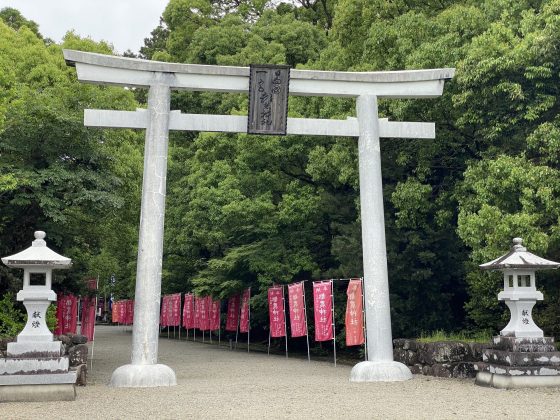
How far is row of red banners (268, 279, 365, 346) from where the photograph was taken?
14.3 meters

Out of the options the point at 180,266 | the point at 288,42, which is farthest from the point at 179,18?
the point at 180,266

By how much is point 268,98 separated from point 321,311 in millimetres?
5476

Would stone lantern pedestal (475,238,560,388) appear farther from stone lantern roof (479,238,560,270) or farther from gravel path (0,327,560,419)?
gravel path (0,327,560,419)

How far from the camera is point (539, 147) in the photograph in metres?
12.9

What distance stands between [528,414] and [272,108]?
6892mm

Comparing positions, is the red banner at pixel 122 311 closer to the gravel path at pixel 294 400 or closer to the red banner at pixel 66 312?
the red banner at pixel 66 312

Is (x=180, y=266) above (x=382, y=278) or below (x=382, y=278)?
above

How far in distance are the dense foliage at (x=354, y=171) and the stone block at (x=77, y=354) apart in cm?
310

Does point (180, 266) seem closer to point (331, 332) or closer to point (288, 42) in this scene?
point (288, 42)

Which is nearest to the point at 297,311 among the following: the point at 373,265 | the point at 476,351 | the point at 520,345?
the point at 373,265

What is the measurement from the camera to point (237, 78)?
488 inches

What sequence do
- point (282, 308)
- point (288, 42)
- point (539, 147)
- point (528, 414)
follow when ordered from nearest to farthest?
point (528, 414), point (539, 147), point (282, 308), point (288, 42)

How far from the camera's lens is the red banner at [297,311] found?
16.4 metres

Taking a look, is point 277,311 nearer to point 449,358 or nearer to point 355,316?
point 355,316
